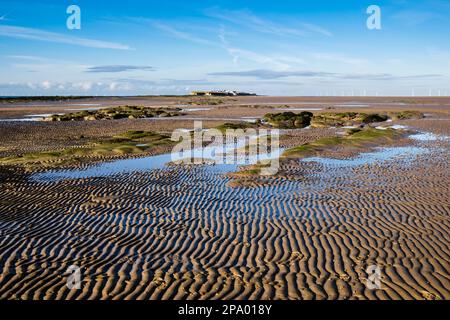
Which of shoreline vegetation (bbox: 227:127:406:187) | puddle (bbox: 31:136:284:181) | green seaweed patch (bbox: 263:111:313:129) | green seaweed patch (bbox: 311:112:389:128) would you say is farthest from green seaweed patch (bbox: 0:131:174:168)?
green seaweed patch (bbox: 311:112:389:128)

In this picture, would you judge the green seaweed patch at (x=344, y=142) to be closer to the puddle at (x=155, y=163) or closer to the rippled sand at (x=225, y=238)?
the puddle at (x=155, y=163)

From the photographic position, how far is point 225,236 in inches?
416

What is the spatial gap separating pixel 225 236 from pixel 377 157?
14281 mm

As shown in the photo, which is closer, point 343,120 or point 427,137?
point 427,137

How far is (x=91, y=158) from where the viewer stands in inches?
886

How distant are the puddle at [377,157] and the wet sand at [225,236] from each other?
2941mm

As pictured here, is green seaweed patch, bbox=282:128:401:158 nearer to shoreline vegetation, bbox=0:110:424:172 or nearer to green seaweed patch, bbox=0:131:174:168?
shoreline vegetation, bbox=0:110:424:172

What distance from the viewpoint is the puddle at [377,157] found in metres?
20.7

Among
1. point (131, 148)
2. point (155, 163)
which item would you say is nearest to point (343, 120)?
point (131, 148)

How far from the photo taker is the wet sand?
7.88m

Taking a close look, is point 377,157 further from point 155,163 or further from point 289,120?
point 289,120

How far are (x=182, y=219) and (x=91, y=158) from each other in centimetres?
1212

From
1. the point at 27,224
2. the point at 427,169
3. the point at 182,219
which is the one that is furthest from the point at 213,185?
the point at 427,169

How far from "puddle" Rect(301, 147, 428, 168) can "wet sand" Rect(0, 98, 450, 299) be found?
116 inches
